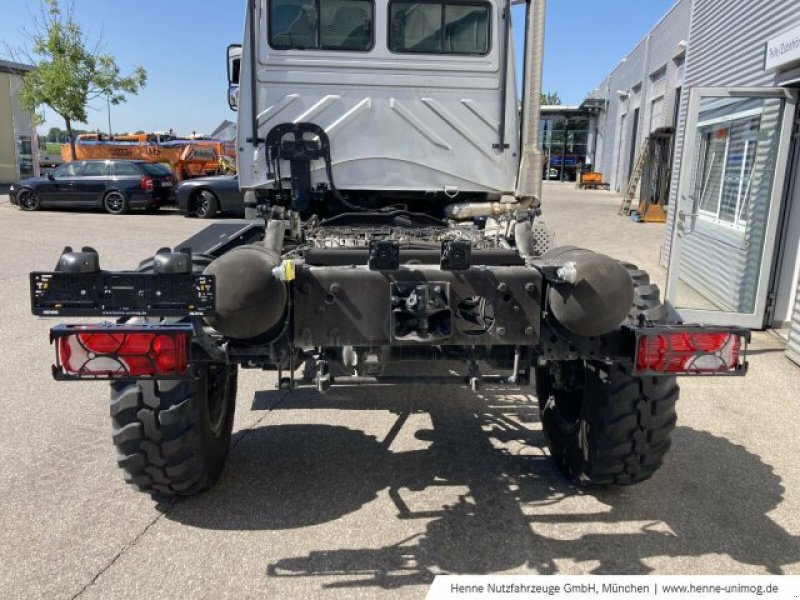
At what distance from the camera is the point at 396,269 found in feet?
9.66

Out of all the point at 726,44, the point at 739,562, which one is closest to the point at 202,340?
the point at 739,562

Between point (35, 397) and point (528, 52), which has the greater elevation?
point (528, 52)

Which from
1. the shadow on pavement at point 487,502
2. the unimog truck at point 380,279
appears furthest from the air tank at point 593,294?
the shadow on pavement at point 487,502

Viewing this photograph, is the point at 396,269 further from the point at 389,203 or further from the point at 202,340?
the point at 389,203

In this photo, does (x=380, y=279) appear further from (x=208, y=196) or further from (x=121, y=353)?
(x=208, y=196)

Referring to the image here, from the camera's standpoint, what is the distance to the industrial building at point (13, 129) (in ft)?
97.3

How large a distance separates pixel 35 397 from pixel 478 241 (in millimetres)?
3531

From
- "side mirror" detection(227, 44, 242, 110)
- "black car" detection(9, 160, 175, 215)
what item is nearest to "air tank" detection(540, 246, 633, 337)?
"side mirror" detection(227, 44, 242, 110)

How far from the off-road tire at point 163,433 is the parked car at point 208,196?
616 inches

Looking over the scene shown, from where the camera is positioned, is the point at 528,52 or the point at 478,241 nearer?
the point at 478,241

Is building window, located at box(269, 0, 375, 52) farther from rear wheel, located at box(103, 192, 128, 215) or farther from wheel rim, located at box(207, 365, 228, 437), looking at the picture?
rear wheel, located at box(103, 192, 128, 215)

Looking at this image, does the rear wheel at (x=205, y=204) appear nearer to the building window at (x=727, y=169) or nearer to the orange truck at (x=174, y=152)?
the orange truck at (x=174, y=152)

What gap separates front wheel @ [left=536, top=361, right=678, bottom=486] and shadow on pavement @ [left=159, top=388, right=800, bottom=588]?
0.19 metres

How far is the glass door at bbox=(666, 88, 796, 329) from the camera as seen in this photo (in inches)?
284
